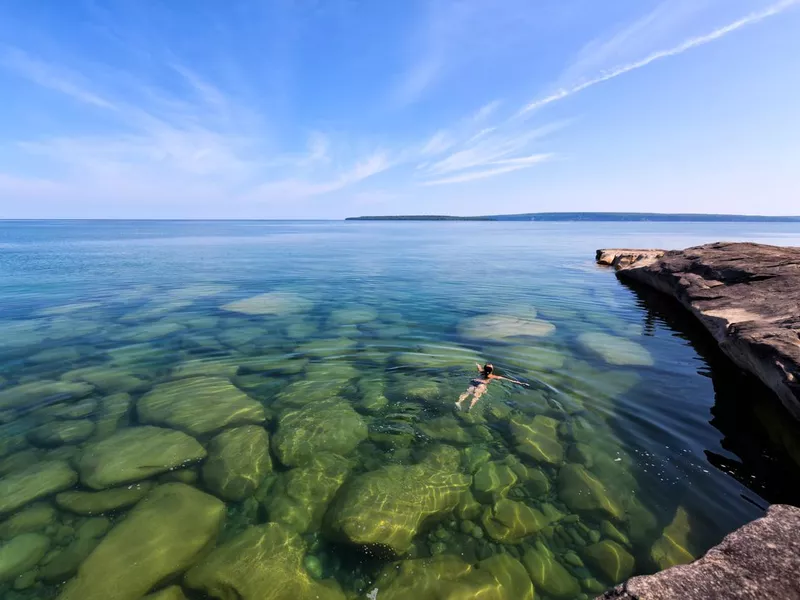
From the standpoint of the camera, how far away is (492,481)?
658 cm

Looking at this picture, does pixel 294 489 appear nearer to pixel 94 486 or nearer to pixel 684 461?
pixel 94 486

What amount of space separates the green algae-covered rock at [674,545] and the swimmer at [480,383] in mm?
4207

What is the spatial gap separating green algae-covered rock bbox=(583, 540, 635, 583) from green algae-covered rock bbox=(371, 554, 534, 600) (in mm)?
1006

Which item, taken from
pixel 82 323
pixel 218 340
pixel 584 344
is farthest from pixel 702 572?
pixel 82 323

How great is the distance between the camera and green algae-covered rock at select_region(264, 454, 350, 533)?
578 cm

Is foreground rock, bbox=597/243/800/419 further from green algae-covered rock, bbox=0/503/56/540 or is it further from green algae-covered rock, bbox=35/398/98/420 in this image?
green algae-covered rock, bbox=35/398/98/420

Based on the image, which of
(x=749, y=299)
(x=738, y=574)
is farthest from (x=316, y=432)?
(x=749, y=299)

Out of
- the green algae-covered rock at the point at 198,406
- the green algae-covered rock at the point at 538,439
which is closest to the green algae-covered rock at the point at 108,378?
the green algae-covered rock at the point at 198,406

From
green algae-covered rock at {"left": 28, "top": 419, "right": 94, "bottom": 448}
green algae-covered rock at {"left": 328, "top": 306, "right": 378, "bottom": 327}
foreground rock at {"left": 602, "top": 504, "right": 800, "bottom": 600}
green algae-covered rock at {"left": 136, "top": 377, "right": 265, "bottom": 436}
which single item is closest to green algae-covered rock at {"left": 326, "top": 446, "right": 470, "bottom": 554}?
foreground rock at {"left": 602, "top": 504, "right": 800, "bottom": 600}

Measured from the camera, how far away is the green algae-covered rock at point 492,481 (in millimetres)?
6270

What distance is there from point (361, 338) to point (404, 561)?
29.6 feet

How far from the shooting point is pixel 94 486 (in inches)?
245

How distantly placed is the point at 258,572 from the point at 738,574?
5.34 metres

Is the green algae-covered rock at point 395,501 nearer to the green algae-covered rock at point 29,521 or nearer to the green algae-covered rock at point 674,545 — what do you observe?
the green algae-covered rock at point 674,545
